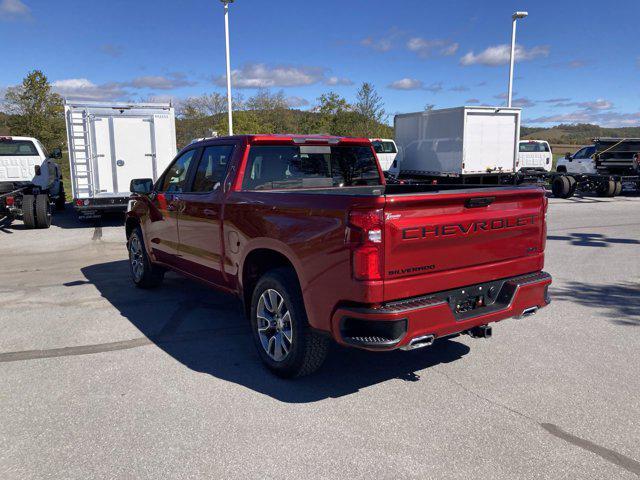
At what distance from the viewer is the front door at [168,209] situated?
5.73 meters

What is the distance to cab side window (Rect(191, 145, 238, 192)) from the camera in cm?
500

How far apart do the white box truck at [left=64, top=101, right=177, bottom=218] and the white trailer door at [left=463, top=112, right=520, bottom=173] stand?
9.96 metres

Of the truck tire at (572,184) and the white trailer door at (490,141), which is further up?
the white trailer door at (490,141)

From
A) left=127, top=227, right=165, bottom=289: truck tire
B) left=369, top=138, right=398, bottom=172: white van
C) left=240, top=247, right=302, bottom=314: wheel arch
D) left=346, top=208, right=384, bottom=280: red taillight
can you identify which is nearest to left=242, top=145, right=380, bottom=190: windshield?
left=240, top=247, right=302, bottom=314: wheel arch

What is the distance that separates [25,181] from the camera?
44.5 feet

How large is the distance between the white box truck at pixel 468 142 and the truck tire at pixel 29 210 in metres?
12.9

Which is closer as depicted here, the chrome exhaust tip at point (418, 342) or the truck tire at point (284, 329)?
the chrome exhaust tip at point (418, 342)

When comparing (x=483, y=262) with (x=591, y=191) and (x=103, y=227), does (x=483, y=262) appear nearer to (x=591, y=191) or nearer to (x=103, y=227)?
(x=103, y=227)

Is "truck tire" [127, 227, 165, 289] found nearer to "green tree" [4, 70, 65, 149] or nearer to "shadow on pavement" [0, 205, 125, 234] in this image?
"shadow on pavement" [0, 205, 125, 234]

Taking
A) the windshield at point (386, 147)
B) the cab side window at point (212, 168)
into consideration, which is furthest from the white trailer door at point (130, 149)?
the windshield at point (386, 147)

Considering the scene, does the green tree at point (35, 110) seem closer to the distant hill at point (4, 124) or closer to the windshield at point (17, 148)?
the distant hill at point (4, 124)

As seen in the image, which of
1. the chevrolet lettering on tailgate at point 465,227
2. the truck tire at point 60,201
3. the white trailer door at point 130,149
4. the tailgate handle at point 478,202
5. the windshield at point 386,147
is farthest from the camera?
the windshield at point 386,147

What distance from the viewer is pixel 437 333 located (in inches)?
139

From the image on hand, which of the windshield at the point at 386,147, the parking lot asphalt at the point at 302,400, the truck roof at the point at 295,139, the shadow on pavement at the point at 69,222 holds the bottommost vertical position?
the parking lot asphalt at the point at 302,400
